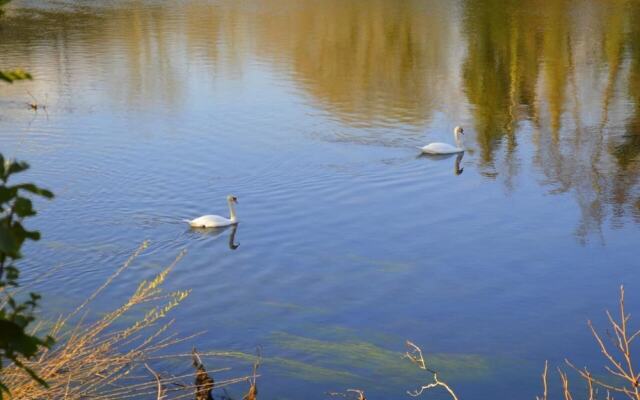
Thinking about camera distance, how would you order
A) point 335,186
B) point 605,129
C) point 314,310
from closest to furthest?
point 314,310 < point 335,186 < point 605,129

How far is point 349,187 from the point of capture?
10.8 metres

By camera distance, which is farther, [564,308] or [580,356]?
[564,308]

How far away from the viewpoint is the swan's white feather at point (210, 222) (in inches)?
361

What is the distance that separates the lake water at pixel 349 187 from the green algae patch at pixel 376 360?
2cm

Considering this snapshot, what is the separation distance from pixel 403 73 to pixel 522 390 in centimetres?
1178

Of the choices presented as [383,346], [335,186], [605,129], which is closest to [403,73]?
[605,129]

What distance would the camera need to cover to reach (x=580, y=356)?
22.4 ft

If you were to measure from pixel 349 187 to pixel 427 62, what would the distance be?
8241mm

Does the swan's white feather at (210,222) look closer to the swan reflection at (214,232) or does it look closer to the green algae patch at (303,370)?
the swan reflection at (214,232)

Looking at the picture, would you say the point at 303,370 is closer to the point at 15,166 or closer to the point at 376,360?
the point at 376,360

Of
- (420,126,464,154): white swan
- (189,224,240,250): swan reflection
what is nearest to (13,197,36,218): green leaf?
(189,224,240,250): swan reflection

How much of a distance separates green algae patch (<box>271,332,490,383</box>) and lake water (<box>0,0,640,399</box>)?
0.06 ft

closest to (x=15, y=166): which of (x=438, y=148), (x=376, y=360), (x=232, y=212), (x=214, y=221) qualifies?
(x=376, y=360)

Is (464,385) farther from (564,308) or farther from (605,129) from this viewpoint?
(605,129)
